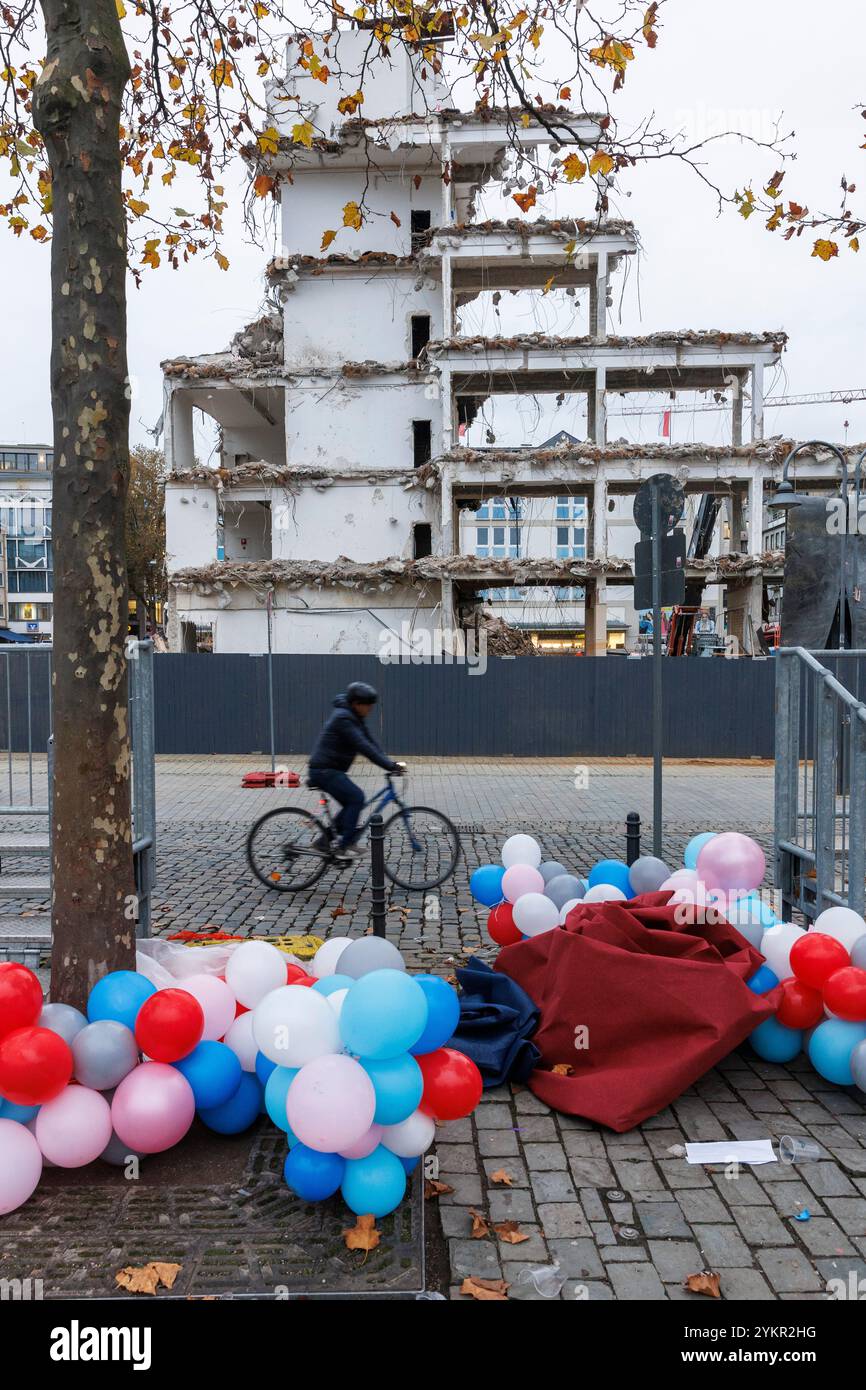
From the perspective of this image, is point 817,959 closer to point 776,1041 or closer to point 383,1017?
point 776,1041

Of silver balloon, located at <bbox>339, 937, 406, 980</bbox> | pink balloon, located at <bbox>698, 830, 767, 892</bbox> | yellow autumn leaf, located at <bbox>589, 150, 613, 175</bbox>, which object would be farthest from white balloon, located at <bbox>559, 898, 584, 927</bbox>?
yellow autumn leaf, located at <bbox>589, 150, 613, 175</bbox>

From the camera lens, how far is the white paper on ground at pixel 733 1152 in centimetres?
382

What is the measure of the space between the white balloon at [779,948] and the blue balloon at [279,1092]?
2.44m

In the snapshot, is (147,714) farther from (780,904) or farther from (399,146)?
(399,146)

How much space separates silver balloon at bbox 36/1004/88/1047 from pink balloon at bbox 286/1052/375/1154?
1015 millimetres

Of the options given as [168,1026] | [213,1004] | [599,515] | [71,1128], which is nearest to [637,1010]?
[213,1004]

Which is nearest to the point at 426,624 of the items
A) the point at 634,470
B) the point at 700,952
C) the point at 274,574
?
the point at 274,574

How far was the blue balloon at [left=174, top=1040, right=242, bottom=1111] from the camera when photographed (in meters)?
3.70

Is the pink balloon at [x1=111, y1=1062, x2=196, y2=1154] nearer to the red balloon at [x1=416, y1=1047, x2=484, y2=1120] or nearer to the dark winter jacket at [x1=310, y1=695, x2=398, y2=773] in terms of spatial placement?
the red balloon at [x1=416, y1=1047, x2=484, y2=1120]

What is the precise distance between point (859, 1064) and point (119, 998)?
10.4 ft

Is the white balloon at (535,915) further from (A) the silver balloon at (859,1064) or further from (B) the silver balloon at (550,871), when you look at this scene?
(A) the silver balloon at (859,1064)

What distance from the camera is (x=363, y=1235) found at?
3219 millimetres

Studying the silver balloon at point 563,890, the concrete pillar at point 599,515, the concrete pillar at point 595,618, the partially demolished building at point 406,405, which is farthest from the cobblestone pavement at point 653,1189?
the partially demolished building at point 406,405

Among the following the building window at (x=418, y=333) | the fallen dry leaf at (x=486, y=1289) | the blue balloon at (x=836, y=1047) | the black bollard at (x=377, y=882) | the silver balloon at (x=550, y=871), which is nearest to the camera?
the fallen dry leaf at (x=486, y=1289)
